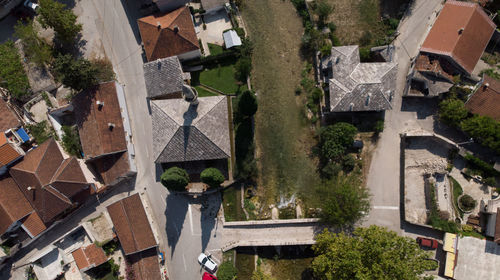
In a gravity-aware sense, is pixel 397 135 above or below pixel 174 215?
above

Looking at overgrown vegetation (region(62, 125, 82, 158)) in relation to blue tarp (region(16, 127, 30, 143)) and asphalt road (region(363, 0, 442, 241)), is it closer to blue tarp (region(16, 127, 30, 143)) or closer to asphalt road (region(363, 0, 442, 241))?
blue tarp (region(16, 127, 30, 143))

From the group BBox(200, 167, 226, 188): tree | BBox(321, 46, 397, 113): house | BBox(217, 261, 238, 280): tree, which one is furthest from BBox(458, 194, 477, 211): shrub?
BBox(200, 167, 226, 188): tree

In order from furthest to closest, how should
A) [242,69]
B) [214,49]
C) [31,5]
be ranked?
1. [31,5]
2. [214,49]
3. [242,69]

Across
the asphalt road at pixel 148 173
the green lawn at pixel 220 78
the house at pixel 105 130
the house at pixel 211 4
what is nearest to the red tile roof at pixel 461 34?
the green lawn at pixel 220 78

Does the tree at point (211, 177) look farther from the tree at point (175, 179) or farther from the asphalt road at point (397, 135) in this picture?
the asphalt road at point (397, 135)

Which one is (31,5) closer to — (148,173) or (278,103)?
(148,173)

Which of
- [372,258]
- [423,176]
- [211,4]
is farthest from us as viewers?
[211,4]

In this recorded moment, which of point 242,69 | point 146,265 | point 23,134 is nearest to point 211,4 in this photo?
point 242,69
